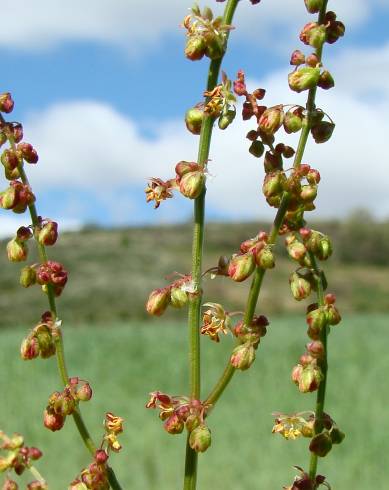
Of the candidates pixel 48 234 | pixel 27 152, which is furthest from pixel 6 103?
pixel 48 234

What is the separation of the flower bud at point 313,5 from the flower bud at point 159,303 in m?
0.40

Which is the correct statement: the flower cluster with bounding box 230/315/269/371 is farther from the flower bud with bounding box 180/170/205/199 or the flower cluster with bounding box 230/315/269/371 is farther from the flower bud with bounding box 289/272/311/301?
the flower bud with bounding box 180/170/205/199

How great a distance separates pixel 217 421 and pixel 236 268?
13604mm

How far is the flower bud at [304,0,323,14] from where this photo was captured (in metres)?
1.16

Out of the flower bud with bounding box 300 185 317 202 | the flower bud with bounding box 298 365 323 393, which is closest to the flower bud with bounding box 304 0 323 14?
the flower bud with bounding box 300 185 317 202

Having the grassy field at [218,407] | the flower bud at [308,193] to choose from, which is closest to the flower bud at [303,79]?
the flower bud at [308,193]

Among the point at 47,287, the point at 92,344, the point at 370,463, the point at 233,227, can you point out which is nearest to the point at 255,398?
the point at 370,463

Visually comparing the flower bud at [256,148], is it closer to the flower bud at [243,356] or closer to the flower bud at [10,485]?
the flower bud at [243,356]

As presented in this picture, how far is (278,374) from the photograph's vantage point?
16.9 metres

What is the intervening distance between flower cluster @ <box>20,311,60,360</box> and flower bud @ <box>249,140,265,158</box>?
1.10 feet

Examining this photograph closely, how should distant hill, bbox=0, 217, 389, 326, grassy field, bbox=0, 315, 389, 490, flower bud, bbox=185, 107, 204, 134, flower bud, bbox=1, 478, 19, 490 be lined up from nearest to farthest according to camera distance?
1. flower bud, bbox=1, 478, 19, 490
2. flower bud, bbox=185, 107, 204, 134
3. grassy field, bbox=0, 315, 389, 490
4. distant hill, bbox=0, 217, 389, 326

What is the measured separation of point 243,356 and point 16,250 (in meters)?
0.35

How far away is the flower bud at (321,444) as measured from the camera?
1.18 metres

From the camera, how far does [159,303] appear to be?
123cm
